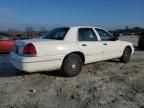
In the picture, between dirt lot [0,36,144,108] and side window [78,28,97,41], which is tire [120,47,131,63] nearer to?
dirt lot [0,36,144,108]

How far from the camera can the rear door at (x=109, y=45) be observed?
28.3 ft

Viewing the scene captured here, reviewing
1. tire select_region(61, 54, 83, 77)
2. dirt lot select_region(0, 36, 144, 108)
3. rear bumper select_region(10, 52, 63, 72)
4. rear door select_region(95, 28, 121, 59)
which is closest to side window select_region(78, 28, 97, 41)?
rear door select_region(95, 28, 121, 59)

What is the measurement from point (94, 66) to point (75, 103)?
4.14 meters

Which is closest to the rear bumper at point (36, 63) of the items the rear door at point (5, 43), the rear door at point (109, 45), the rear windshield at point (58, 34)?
the rear windshield at point (58, 34)

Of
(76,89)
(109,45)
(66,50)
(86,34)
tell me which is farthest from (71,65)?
(109,45)

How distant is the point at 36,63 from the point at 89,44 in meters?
2.00

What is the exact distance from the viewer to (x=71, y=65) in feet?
24.5

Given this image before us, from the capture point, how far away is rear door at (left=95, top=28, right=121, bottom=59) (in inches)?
340

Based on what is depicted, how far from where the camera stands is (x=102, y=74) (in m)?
7.88

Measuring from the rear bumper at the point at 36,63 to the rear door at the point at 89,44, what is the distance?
103cm

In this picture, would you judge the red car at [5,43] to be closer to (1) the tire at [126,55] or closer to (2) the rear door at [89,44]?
(1) the tire at [126,55]

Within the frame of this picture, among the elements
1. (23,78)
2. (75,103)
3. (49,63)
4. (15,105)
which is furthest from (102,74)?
(15,105)

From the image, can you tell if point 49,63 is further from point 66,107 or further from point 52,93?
point 66,107

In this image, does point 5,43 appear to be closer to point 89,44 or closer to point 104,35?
point 104,35
